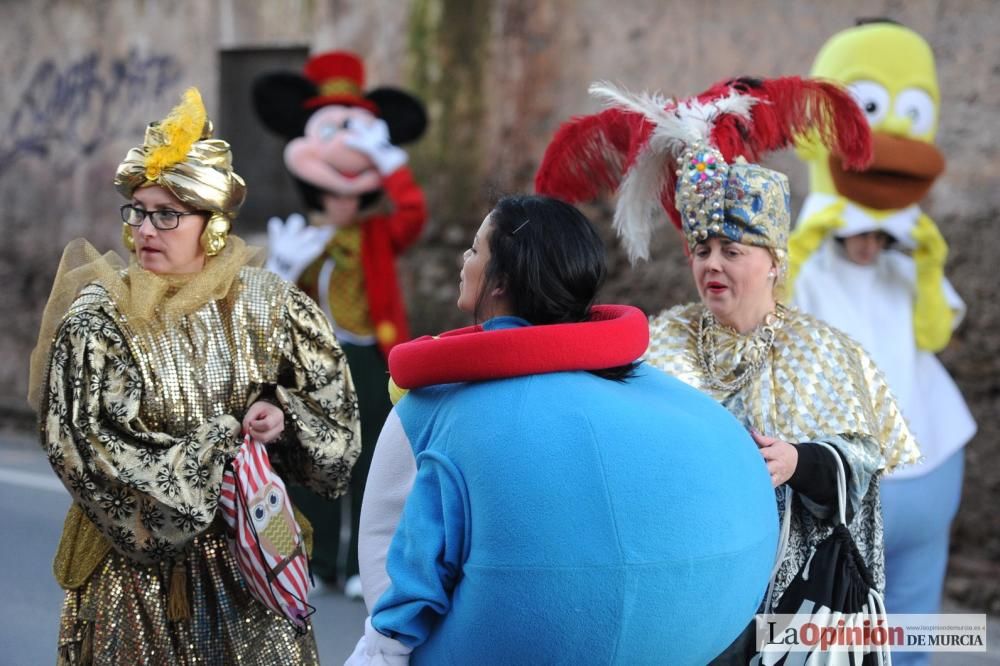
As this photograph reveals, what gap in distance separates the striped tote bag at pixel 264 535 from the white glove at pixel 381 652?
801 millimetres

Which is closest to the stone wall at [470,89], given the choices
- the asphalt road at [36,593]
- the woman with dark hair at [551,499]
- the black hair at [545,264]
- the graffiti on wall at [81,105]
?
the graffiti on wall at [81,105]

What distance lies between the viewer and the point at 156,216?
2943 millimetres

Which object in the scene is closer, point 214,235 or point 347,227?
point 214,235

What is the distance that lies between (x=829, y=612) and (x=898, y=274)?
6.90 ft

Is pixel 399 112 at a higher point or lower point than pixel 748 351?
higher

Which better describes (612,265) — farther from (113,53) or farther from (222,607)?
(113,53)

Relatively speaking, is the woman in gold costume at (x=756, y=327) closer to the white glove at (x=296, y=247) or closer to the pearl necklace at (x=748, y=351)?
the pearl necklace at (x=748, y=351)

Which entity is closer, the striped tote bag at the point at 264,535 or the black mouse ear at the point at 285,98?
the striped tote bag at the point at 264,535

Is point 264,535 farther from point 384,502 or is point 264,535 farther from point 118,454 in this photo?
point 384,502

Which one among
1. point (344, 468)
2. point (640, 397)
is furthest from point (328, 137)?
point (640, 397)

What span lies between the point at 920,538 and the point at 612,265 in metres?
2.98

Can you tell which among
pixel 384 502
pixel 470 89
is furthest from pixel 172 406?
pixel 470 89

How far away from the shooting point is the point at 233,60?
880 centimetres

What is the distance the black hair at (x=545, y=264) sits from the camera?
207 centimetres
